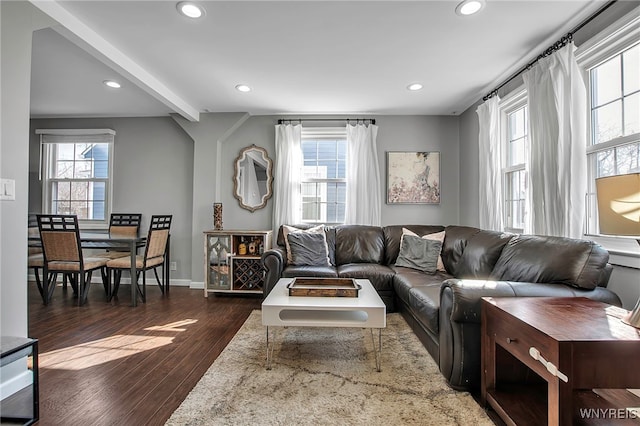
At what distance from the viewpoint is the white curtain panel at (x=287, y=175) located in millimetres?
4195

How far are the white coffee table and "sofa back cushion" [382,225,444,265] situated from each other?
1.54 metres

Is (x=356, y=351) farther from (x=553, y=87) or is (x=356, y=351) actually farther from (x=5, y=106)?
(x=5, y=106)

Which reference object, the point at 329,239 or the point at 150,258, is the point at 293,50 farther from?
the point at 150,258

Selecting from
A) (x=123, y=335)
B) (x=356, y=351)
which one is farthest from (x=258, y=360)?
(x=123, y=335)

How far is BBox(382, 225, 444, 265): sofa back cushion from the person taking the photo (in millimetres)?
3744

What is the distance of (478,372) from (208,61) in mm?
3177

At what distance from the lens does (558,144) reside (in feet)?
7.33

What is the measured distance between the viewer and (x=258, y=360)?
7.11 ft

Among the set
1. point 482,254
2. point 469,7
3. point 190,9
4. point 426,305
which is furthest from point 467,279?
point 190,9

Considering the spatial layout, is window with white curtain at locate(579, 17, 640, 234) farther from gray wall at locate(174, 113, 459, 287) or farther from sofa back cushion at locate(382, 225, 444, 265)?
gray wall at locate(174, 113, 459, 287)

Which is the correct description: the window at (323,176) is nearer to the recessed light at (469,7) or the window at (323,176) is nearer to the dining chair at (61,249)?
the recessed light at (469,7)

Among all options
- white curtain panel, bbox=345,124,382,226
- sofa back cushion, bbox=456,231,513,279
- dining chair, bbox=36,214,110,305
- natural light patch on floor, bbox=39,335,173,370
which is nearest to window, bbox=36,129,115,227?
dining chair, bbox=36,214,110,305

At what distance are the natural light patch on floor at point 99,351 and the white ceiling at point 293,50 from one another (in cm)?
233

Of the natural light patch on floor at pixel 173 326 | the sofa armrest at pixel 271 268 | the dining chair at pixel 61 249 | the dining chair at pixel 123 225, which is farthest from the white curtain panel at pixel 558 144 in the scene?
the dining chair at pixel 123 225
